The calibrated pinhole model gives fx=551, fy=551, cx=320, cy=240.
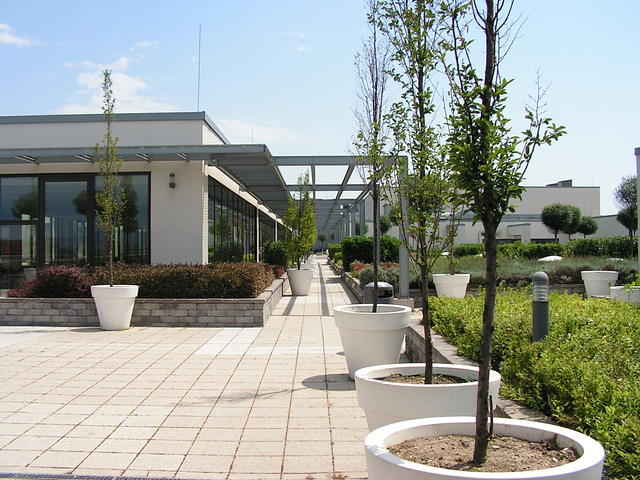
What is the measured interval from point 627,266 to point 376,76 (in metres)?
10.7

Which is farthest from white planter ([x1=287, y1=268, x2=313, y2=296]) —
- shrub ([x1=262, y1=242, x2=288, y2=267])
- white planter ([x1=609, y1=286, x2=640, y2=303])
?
white planter ([x1=609, y1=286, x2=640, y2=303])

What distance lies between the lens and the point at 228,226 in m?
17.1

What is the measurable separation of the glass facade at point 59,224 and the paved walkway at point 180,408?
4134mm

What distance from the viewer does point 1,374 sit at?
21.8 ft

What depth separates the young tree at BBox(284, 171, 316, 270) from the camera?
57.0ft

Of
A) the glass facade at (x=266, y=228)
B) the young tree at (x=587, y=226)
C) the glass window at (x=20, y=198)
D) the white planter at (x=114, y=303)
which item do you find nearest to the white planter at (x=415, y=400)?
the white planter at (x=114, y=303)

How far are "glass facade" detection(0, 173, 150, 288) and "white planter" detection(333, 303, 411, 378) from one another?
8348 millimetres

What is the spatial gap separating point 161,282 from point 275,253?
844cm

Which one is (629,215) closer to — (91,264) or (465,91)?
(91,264)

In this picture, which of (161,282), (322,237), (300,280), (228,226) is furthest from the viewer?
(322,237)

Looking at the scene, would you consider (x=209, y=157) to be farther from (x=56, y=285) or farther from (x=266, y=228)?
(x=266, y=228)

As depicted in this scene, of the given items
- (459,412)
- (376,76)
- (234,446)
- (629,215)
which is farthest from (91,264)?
(629,215)

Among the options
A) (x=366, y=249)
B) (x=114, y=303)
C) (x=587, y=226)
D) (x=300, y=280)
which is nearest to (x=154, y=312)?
(x=114, y=303)

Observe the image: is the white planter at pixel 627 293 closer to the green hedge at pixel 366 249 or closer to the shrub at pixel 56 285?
the shrub at pixel 56 285
